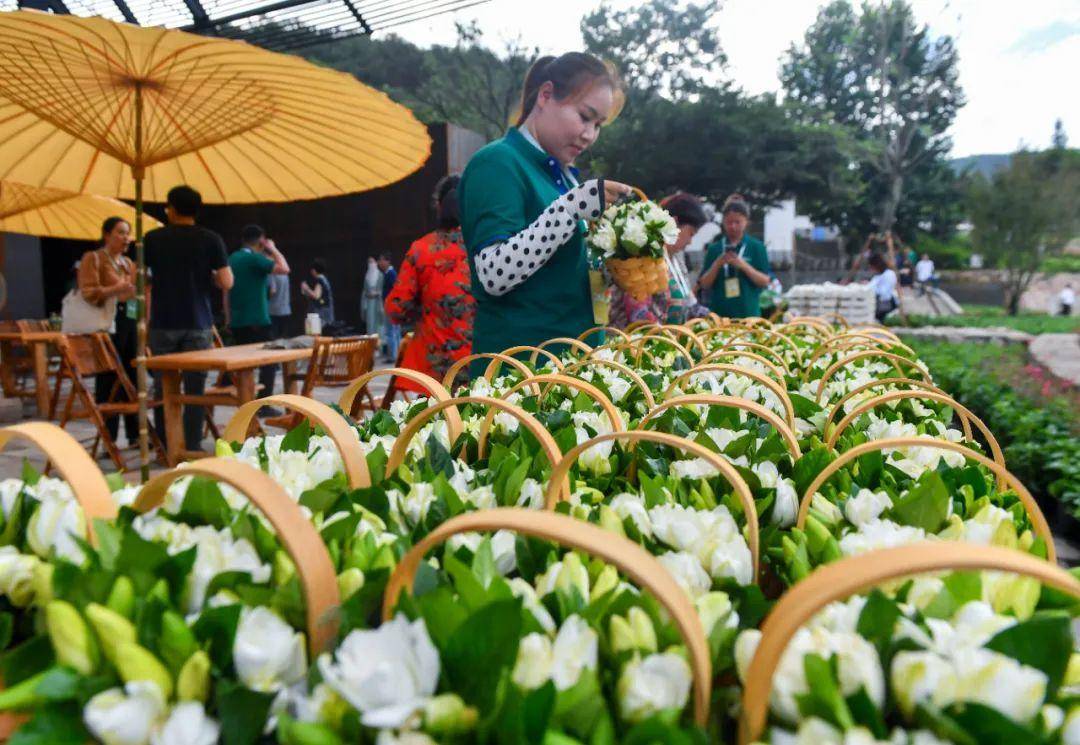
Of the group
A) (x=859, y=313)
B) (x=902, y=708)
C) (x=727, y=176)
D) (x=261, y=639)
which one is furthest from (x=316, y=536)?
(x=727, y=176)

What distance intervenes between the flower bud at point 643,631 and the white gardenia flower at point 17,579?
64 centimetres

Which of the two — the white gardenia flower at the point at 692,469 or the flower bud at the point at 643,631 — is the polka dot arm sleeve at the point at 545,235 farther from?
the flower bud at the point at 643,631

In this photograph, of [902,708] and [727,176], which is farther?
[727,176]

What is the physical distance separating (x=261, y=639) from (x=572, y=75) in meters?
2.10

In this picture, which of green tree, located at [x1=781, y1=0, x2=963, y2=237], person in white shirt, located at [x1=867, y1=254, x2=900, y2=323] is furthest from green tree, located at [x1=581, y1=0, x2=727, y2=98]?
person in white shirt, located at [x1=867, y1=254, x2=900, y2=323]

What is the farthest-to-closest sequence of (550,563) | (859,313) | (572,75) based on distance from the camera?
(859,313) < (572,75) < (550,563)

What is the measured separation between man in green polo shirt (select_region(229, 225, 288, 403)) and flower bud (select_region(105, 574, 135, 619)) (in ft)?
18.2

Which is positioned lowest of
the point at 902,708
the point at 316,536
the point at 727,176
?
the point at 902,708

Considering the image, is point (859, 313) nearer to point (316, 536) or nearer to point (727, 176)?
point (316, 536)

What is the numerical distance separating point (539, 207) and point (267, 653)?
199 cm

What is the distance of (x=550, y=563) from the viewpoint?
2.66ft

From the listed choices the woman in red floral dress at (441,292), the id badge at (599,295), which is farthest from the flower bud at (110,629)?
the woman in red floral dress at (441,292)

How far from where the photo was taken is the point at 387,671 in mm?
581

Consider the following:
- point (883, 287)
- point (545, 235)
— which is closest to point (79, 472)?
point (545, 235)
